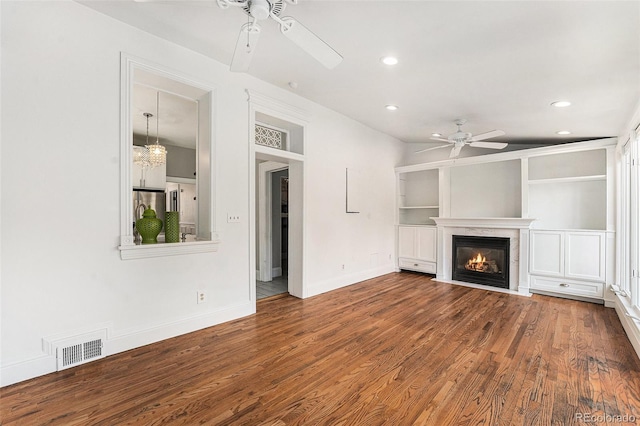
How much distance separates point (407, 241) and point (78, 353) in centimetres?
528

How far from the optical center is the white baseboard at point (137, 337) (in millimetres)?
2154

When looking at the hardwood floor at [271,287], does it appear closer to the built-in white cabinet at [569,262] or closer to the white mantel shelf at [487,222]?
the white mantel shelf at [487,222]

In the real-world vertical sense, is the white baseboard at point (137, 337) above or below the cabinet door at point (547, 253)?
below

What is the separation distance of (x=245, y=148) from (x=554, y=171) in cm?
488

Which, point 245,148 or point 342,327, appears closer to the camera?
point 342,327

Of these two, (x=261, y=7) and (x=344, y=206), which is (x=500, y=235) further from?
(x=261, y=7)

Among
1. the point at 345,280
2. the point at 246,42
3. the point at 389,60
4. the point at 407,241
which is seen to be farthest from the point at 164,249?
the point at 407,241

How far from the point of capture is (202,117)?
3.44m

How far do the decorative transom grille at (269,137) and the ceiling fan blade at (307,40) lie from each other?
79.2 inches

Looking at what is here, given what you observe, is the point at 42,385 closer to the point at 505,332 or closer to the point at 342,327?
the point at 342,327

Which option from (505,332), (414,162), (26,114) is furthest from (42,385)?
(414,162)

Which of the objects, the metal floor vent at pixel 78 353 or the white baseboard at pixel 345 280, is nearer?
the metal floor vent at pixel 78 353

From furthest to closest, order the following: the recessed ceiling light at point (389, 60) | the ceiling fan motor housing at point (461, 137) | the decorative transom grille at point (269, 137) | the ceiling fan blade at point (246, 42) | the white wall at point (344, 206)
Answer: the white wall at point (344, 206) < the ceiling fan motor housing at point (461, 137) < the decorative transom grille at point (269, 137) < the recessed ceiling light at point (389, 60) < the ceiling fan blade at point (246, 42)

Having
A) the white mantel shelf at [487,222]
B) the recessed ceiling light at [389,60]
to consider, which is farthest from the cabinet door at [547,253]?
the recessed ceiling light at [389,60]
